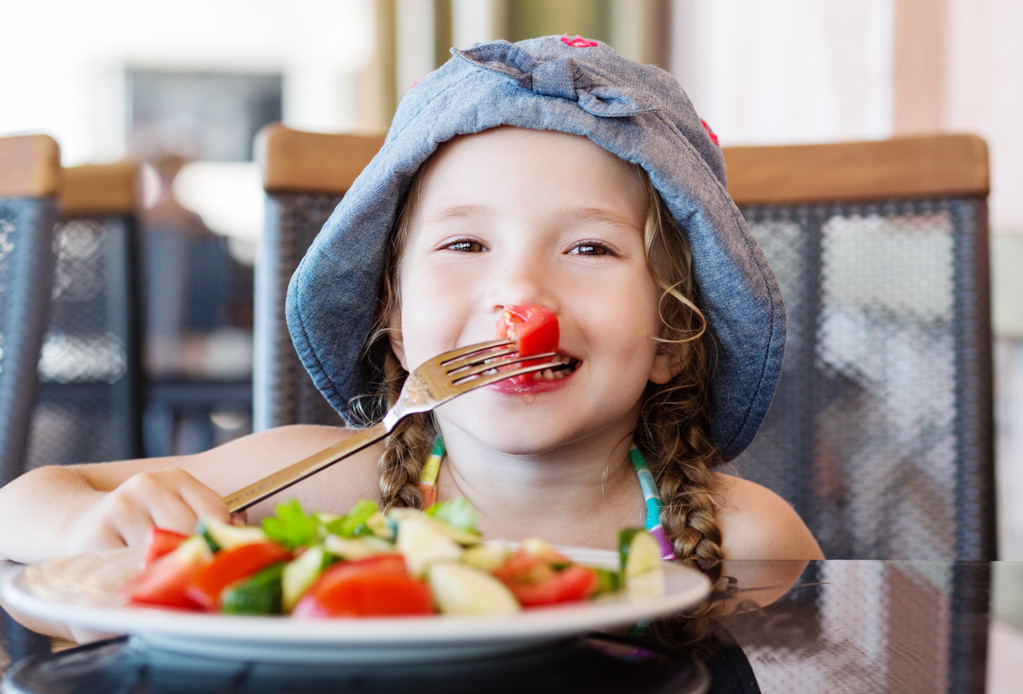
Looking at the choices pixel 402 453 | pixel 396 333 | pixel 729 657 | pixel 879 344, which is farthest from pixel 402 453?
pixel 729 657

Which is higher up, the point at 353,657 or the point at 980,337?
the point at 980,337

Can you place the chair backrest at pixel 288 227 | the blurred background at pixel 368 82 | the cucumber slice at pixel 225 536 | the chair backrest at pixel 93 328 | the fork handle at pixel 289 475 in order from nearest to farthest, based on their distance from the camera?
the cucumber slice at pixel 225 536, the fork handle at pixel 289 475, the chair backrest at pixel 288 227, the chair backrest at pixel 93 328, the blurred background at pixel 368 82

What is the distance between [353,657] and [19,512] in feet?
2.33

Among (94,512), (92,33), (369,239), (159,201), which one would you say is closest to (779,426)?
(369,239)

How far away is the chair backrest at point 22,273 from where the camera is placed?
1.18 meters

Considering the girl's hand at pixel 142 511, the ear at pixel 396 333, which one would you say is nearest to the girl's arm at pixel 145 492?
the girl's hand at pixel 142 511

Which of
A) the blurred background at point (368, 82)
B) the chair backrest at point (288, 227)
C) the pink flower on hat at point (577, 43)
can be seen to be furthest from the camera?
the blurred background at point (368, 82)

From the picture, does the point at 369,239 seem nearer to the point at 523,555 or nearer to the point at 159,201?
the point at 523,555

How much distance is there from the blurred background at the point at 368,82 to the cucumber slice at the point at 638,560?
1781 millimetres

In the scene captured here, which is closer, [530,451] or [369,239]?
[530,451]

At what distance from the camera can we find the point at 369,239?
1162 millimetres

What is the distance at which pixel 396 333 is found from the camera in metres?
1.26

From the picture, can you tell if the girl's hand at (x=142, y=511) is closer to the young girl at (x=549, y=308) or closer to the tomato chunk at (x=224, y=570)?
the young girl at (x=549, y=308)

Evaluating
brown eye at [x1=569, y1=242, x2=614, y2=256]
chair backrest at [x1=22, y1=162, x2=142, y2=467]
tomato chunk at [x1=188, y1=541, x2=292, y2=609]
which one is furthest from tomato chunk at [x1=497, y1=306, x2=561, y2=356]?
chair backrest at [x1=22, y1=162, x2=142, y2=467]
